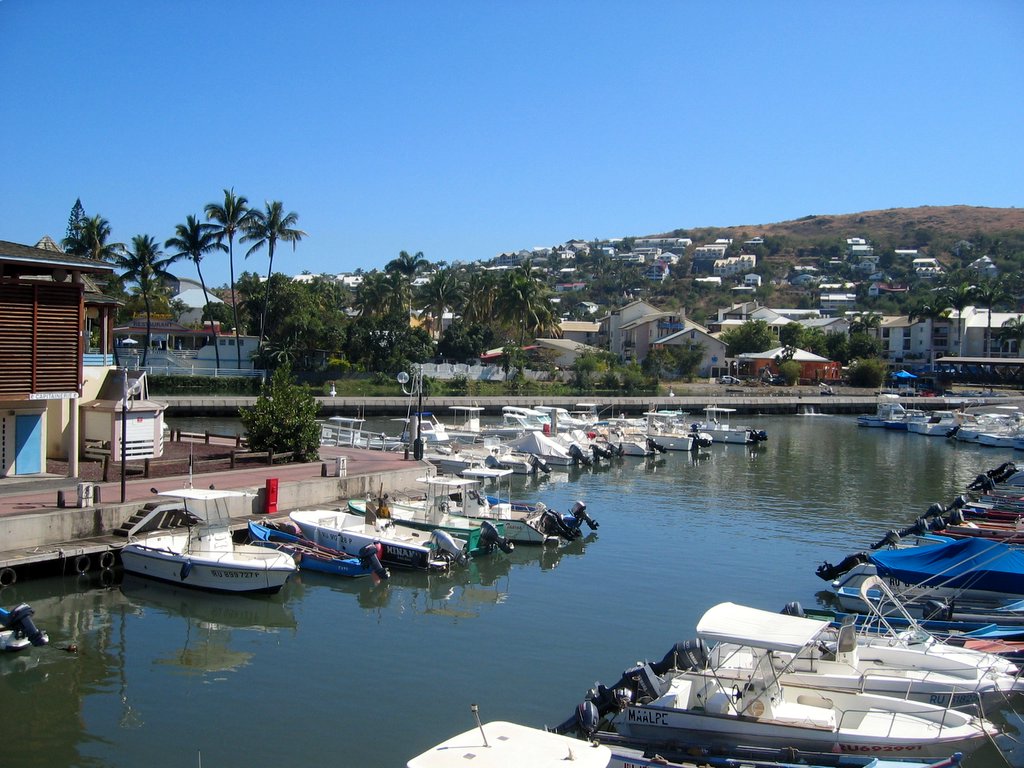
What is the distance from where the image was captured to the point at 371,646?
21656 millimetres

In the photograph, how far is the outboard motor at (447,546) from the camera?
28.5m

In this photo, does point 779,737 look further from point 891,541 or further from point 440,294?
point 440,294

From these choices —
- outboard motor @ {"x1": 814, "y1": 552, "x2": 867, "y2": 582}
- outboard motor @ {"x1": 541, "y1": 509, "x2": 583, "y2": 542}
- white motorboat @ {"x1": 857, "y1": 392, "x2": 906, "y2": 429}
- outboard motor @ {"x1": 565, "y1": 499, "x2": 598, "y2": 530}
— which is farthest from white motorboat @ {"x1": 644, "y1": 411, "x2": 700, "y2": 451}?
outboard motor @ {"x1": 814, "y1": 552, "x2": 867, "y2": 582}

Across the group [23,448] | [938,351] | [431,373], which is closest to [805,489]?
[23,448]

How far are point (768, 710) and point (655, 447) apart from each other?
47164 mm

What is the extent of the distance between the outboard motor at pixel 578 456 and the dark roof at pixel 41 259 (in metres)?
30.6

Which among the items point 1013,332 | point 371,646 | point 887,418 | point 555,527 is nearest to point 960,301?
point 1013,332

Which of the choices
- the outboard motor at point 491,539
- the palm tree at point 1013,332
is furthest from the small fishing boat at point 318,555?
the palm tree at point 1013,332

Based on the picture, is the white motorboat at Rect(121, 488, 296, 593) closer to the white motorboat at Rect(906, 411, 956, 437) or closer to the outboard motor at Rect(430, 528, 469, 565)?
the outboard motor at Rect(430, 528, 469, 565)

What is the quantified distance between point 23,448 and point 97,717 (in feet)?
52.6

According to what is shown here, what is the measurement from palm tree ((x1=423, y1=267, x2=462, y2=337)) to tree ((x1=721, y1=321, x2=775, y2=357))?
3999cm

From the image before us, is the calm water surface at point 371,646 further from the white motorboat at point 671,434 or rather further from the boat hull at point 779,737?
the white motorboat at point 671,434

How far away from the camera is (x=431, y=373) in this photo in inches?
3703

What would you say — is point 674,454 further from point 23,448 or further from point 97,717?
point 97,717
